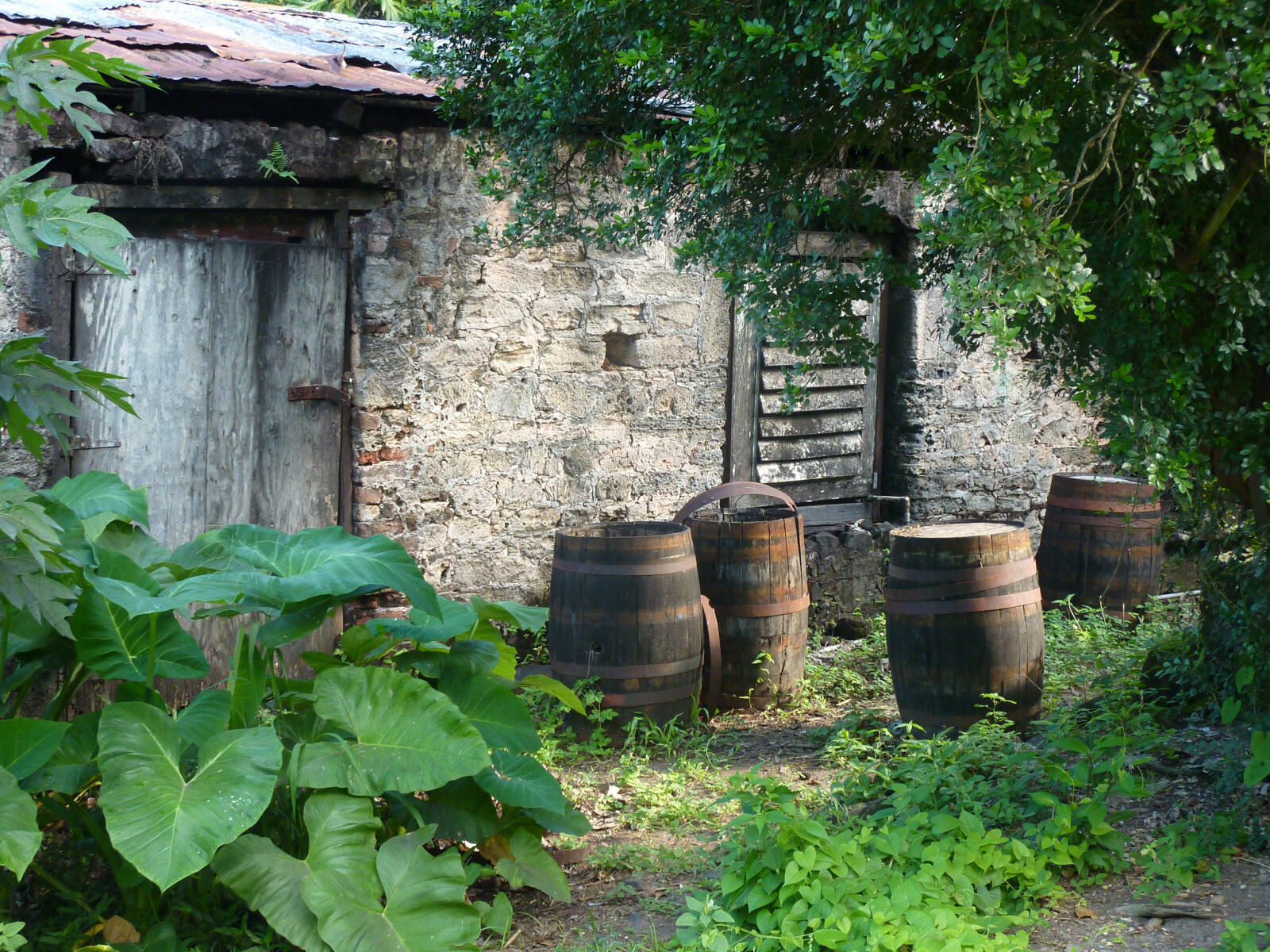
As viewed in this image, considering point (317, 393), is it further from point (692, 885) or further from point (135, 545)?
point (692, 885)

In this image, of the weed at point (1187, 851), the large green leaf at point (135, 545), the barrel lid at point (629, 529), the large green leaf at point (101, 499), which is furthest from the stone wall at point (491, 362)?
the weed at point (1187, 851)

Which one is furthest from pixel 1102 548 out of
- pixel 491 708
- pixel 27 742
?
pixel 27 742

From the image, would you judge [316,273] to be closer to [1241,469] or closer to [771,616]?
[771,616]

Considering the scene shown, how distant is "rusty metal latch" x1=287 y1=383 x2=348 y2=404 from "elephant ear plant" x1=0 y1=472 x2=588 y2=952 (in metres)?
1.20

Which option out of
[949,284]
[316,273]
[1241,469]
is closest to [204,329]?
[316,273]

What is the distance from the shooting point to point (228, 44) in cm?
455

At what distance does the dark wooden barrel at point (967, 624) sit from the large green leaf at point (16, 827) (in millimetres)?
2854

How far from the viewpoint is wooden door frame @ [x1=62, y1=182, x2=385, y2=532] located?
4113 millimetres

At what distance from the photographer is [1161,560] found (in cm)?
588

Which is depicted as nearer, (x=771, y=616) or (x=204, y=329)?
(x=204, y=329)

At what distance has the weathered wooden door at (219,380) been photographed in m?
4.24

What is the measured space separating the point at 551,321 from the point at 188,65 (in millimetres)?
1862

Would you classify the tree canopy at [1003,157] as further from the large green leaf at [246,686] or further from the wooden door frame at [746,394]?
the large green leaf at [246,686]

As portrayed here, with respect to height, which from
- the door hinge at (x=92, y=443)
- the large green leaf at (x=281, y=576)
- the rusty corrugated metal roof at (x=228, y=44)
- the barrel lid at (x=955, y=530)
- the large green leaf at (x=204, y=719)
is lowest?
the large green leaf at (x=204, y=719)
